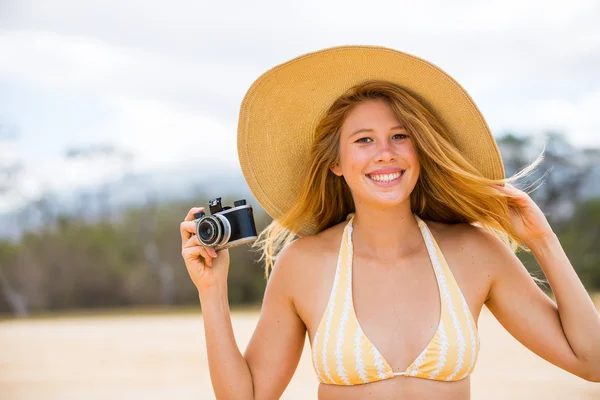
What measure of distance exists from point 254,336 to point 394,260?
0.62 metres

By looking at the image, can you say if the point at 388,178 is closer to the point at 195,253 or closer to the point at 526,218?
the point at 526,218

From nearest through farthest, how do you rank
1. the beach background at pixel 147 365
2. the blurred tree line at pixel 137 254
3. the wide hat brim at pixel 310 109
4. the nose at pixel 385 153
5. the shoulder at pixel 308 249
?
1. the nose at pixel 385 153
2. the wide hat brim at pixel 310 109
3. the shoulder at pixel 308 249
4. the beach background at pixel 147 365
5. the blurred tree line at pixel 137 254

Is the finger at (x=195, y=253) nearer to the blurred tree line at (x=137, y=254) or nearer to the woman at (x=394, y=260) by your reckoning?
the woman at (x=394, y=260)

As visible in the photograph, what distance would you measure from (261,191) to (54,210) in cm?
1488

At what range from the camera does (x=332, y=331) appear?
2.60 meters

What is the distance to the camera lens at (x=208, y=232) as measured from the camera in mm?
2605

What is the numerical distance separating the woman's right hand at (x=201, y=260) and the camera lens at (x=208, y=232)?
40 mm

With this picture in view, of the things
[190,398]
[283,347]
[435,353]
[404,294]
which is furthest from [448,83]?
[190,398]

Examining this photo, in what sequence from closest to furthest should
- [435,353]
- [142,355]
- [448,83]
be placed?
[435,353] < [448,83] < [142,355]

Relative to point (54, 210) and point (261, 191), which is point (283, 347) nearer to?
point (261, 191)

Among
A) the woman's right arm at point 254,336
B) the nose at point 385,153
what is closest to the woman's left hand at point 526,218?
the nose at point 385,153

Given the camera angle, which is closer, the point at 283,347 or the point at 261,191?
the point at 283,347

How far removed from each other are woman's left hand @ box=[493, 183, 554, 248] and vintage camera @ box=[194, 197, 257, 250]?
943 mm

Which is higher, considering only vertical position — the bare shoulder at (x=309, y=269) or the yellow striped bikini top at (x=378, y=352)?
the bare shoulder at (x=309, y=269)
